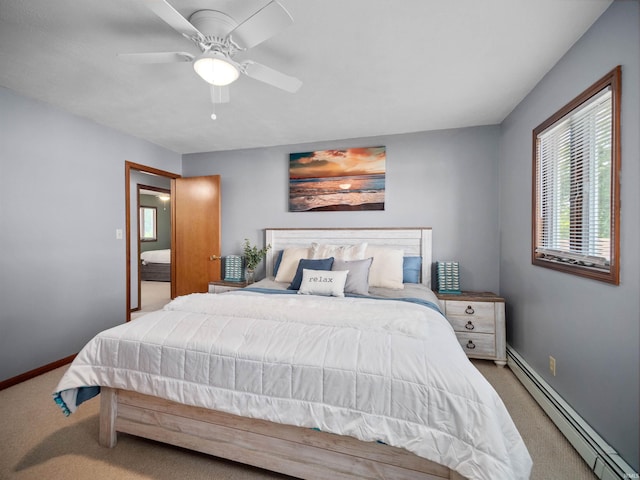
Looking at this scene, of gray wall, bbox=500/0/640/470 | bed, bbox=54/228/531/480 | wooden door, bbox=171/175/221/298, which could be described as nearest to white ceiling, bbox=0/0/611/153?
gray wall, bbox=500/0/640/470

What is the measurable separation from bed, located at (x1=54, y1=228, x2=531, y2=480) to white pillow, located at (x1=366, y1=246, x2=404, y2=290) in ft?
3.15

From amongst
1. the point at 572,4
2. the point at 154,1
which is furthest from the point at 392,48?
the point at 154,1

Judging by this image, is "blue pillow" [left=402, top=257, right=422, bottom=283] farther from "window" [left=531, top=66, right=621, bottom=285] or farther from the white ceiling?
the white ceiling

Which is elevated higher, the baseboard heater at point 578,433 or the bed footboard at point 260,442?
the bed footboard at point 260,442

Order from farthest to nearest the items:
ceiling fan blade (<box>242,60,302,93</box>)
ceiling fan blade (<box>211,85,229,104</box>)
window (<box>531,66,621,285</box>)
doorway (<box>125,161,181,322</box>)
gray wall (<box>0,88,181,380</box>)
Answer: doorway (<box>125,161,181,322</box>) < gray wall (<box>0,88,181,380</box>) < ceiling fan blade (<box>211,85,229,104</box>) < ceiling fan blade (<box>242,60,302,93</box>) < window (<box>531,66,621,285</box>)

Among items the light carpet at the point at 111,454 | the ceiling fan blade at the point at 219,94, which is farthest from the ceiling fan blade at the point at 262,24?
the light carpet at the point at 111,454

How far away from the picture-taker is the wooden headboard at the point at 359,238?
322 cm

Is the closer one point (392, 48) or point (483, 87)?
point (392, 48)

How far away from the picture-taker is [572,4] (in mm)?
1460

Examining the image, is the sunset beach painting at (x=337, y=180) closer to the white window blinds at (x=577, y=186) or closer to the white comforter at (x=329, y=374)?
the white window blinds at (x=577, y=186)

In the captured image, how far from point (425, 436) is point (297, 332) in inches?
28.0

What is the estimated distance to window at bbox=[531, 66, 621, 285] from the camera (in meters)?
1.43

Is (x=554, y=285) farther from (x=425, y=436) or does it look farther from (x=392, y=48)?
(x=392, y=48)

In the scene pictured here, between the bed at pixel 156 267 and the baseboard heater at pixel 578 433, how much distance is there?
715 cm
